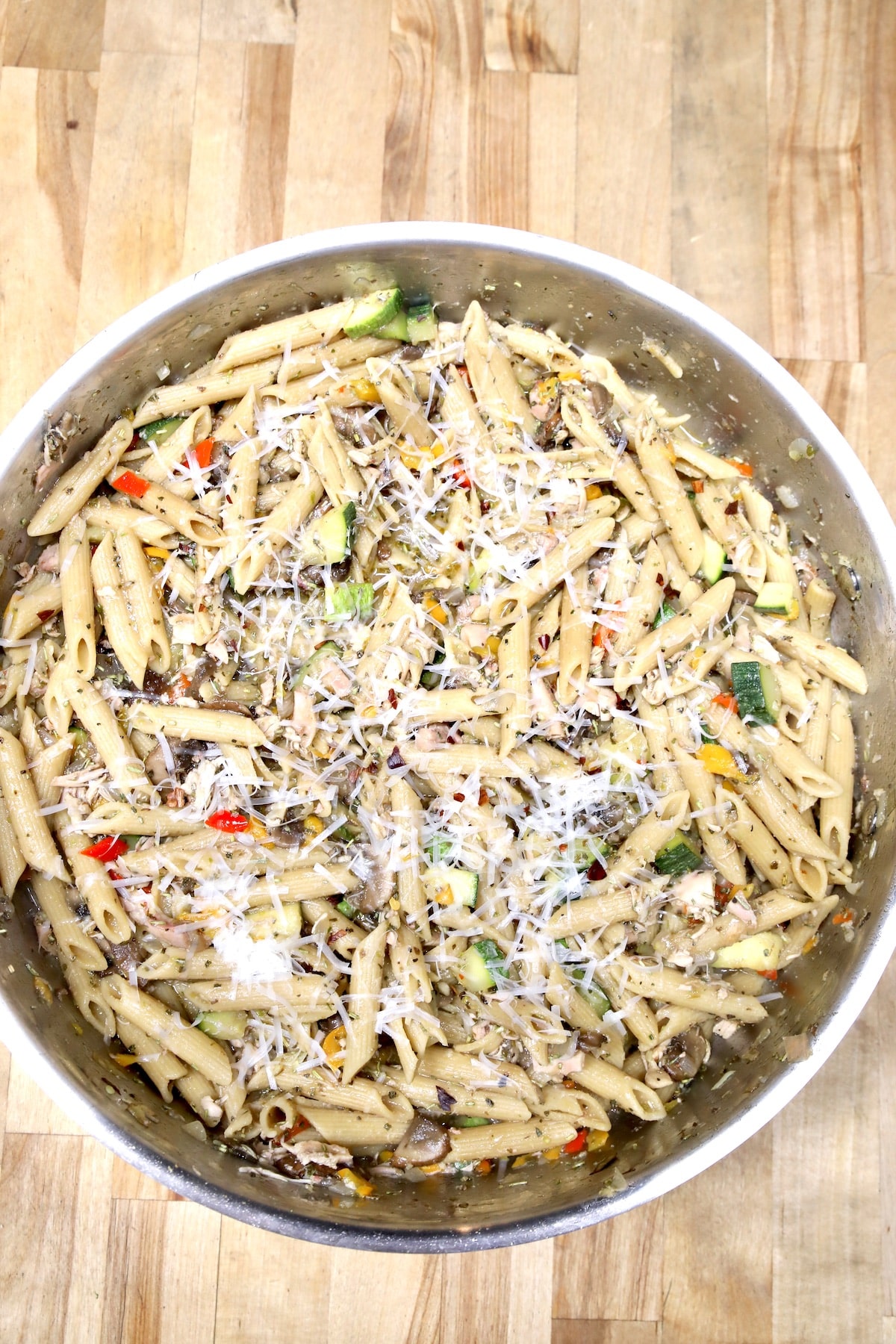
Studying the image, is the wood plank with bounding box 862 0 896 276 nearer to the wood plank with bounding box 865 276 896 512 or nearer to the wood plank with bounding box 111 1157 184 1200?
the wood plank with bounding box 865 276 896 512

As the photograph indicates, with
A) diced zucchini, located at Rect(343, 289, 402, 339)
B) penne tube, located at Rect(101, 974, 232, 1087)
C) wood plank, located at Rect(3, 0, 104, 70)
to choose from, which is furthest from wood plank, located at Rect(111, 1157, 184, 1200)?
wood plank, located at Rect(3, 0, 104, 70)

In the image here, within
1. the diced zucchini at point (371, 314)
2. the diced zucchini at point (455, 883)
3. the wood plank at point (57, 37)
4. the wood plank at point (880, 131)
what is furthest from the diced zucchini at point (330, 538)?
the wood plank at point (880, 131)

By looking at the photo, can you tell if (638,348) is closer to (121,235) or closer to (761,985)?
(121,235)

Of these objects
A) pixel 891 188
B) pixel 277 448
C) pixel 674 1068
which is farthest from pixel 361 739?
pixel 891 188

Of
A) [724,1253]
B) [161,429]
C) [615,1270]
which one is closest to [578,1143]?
[615,1270]

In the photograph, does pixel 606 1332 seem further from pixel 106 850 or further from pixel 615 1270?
pixel 106 850

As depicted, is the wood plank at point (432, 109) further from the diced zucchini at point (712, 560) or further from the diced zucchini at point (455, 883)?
the diced zucchini at point (455, 883)

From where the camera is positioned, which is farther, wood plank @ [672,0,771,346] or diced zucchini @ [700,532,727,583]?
wood plank @ [672,0,771,346]
